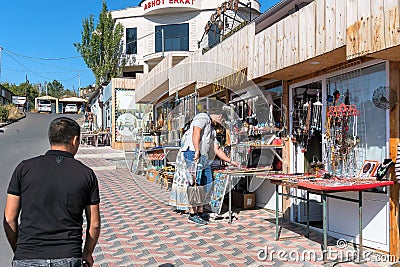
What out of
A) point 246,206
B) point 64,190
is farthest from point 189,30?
point 64,190

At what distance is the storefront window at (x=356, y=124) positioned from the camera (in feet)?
15.5

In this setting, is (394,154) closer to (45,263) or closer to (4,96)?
(45,263)

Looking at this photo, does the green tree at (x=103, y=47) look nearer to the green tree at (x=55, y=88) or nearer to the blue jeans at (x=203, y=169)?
the blue jeans at (x=203, y=169)

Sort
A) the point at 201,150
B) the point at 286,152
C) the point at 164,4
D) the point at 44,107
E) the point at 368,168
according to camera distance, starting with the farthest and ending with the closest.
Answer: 1. the point at 44,107
2. the point at 164,4
3. the point at 286,152
4. the point at 201,150
5. the point at 368,168

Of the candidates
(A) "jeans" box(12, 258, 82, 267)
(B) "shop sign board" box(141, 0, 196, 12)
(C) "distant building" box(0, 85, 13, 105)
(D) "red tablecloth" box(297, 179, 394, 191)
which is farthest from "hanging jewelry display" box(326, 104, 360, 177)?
(C) "distant building" box(0, 85, 13, 105)

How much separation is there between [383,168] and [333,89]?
141 cm

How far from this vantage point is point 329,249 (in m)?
4.89

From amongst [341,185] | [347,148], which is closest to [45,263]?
[341,185]

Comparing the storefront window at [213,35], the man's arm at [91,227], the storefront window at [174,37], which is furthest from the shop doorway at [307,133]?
the storefront window at [174,37]

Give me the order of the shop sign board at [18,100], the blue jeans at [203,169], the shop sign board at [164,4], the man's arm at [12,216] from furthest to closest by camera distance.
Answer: the shop sign board at [18,100], the shop sign board at [164,4], the blue jeans at [203,169], the man's arm at [12,216]

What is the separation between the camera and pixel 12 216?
238 centimetres

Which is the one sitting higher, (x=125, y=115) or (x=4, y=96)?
(x=4, y=96)

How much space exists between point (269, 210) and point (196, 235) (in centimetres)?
193

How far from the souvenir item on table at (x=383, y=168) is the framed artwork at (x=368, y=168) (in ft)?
0.75
